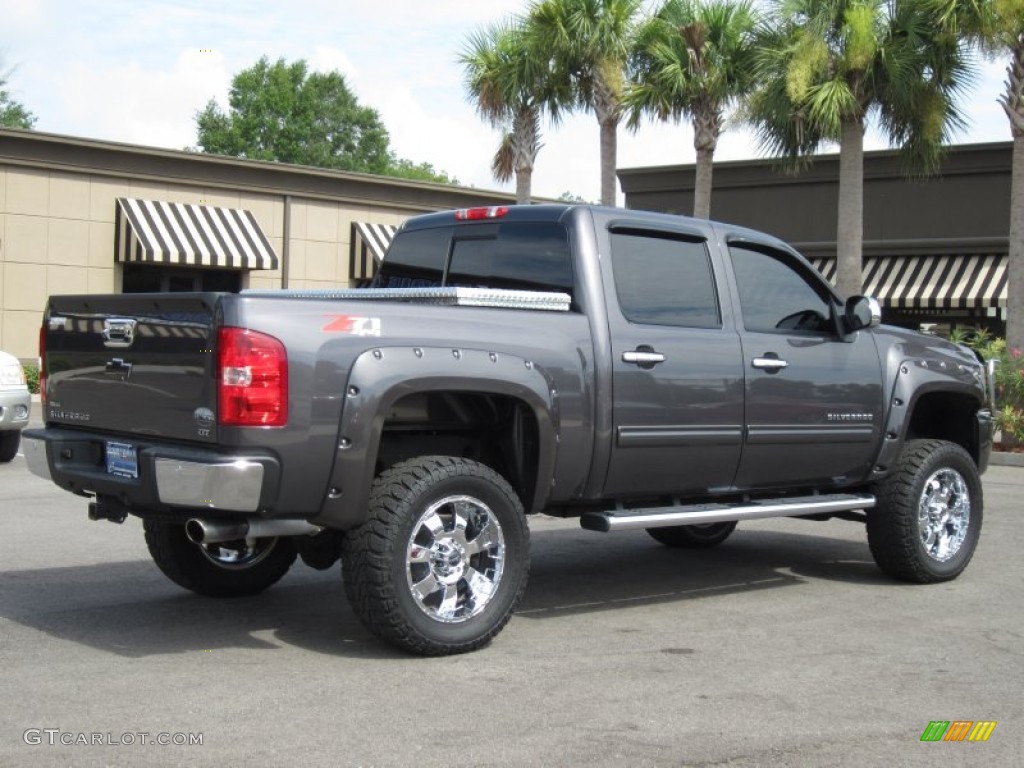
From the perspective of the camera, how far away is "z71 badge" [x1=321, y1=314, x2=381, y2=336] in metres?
5.75

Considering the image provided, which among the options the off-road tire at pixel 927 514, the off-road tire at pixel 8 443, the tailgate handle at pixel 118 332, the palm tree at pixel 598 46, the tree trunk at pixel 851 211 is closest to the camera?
the tailgate handle at pixel 118 332

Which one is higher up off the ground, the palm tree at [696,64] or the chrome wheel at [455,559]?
the palm tree at [696,64]

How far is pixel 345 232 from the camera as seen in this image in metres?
33.4

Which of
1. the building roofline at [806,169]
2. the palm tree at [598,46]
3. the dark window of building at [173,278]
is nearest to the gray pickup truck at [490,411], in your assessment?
the palm tree at [598,46]

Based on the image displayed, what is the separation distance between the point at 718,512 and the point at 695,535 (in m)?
2.40

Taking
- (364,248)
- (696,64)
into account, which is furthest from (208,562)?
(364,248)

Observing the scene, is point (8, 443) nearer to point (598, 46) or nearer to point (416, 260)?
point (416, 260)

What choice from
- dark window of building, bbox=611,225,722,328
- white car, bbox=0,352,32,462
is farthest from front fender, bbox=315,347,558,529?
white car, bbox=0,352,32,462

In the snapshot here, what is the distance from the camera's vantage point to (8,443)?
14.4 meters

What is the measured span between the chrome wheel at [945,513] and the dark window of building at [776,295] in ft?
4.17

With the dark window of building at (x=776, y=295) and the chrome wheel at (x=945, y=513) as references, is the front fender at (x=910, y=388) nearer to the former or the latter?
the chrome wheel at (x=945, y=513)

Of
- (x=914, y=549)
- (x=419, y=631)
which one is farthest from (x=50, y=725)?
(x=914, y=549)

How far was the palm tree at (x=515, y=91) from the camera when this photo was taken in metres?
27.5

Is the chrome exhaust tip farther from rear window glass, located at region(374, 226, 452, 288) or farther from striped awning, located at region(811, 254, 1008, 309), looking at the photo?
striped awning, located at region(811, 254, 1008, 309)
